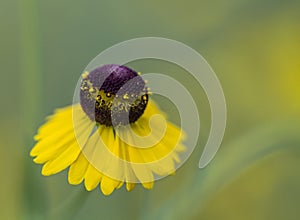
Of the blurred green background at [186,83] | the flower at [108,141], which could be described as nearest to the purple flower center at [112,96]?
the flower at [108,141]

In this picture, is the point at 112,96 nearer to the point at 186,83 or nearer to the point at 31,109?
the point at 31,109

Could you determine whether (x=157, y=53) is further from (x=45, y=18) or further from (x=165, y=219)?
(x=165, y=219)

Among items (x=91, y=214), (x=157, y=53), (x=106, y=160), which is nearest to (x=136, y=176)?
(x=106, y=160)

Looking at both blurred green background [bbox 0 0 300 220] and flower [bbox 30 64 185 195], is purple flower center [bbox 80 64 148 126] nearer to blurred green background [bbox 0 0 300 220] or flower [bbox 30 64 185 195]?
flower [bbox 30 64 185 195]

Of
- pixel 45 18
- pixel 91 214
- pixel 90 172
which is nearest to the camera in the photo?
pixel 90 172

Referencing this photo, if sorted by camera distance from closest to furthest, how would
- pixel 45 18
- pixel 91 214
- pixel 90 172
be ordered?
pixel 90 172 < pixel 91 214 < pixel 45 18

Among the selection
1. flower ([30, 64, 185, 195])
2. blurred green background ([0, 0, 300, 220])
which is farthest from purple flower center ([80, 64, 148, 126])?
blurred green background ([0, 0, 300, 220])

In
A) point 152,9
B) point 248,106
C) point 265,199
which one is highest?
point 152,9

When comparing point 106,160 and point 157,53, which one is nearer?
point 106,160

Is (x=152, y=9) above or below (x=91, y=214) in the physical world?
above
